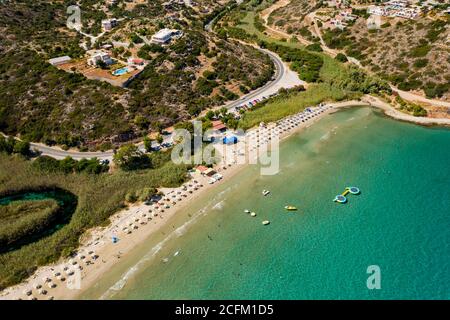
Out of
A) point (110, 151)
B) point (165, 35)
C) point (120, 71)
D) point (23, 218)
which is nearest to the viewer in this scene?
point (23, 218)

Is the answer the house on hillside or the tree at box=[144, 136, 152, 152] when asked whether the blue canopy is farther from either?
the tree at box=[144, 136, 152, 152]

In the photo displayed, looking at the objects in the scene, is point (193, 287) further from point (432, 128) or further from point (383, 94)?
point (383, 94)

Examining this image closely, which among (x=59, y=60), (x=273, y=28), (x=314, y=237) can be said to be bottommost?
(x=314, y=237)

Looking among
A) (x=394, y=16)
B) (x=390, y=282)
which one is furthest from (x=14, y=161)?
(x=394, y=16)

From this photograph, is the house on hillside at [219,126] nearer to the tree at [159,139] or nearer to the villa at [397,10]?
the tree at [159,139]

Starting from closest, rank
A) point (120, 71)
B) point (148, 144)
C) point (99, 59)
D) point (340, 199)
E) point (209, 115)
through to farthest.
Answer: point (340, 199) → point (148, 144) → point (209, 115) → point (120, 71) → point (99, 59)

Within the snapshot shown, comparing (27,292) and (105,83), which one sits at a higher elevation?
(105,83)

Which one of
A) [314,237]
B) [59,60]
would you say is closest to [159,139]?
[314,237]

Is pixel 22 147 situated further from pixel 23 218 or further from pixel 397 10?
pixel 397 10
